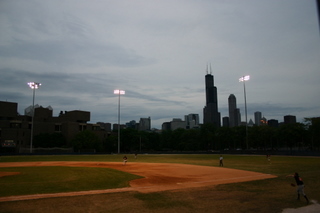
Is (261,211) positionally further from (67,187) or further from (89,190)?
(67,187)

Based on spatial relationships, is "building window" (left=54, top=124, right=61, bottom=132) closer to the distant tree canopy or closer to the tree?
the distant tree canopy

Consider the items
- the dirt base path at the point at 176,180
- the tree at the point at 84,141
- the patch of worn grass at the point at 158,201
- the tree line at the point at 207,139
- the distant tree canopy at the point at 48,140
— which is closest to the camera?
the patch of worn grass at the point at 158,201

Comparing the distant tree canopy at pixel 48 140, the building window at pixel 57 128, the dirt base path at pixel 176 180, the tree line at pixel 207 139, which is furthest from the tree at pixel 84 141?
the dirt base path at pixel 176 180

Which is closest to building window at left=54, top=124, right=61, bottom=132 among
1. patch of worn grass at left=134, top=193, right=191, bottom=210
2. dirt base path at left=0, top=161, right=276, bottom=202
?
dirt base path at left=0, top=161, right=276, bottom=202

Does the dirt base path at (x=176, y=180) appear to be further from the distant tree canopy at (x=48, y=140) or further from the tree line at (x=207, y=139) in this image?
the distant tree canopy at (x=48, y=140)

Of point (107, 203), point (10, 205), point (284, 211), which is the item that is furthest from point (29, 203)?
point (284, 211)

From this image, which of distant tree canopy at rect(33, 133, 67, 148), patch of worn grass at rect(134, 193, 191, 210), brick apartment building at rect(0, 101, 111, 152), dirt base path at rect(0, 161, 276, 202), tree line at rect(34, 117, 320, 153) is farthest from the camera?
distant tree canopy at rect(33, 133, 67, 148)

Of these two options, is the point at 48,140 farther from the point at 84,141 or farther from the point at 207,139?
the point at 207,139

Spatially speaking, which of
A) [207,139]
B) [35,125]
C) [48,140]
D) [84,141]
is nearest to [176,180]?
[84,141]

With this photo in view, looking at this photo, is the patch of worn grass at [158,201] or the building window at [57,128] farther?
the building window at [57,128]

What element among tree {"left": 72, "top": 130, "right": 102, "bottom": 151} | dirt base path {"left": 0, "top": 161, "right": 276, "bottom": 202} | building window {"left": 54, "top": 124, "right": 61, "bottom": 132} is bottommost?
dirt base path {"left": 0, "top": 161, "right": 276, "bottom": 202}

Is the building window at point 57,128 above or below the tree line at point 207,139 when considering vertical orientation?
above

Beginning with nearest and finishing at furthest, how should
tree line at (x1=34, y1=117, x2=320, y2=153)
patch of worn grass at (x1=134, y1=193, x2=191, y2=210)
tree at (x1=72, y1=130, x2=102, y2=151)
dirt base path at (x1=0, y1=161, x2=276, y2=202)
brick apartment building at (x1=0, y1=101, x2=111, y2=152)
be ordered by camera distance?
patch of worn grass at (x1=134, y1=193, x2=191, y2=210) → dirt base path at (x1=0, y1=161, x2=276, y2=202) → tree line at (x1=34, y1=117, x2=320, y2=153) → brick apartment building at (x1=0, y1=101, x2=111, y2=152) → tree at (x1=72, y1=130, x2=102, y2=151)

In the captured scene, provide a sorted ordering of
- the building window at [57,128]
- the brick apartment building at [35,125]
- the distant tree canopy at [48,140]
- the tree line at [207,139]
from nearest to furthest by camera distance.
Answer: the tree line at [207,139] → the brick apartment building at [35,125] → the distant tree canopy at [48,140] → the building window at [57,128]
